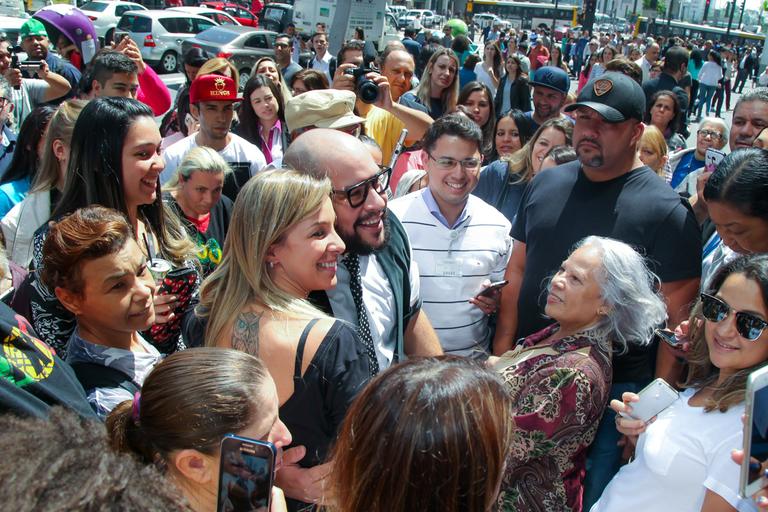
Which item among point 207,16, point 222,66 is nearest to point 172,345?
point 222,66

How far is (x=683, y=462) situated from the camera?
78.4 inches

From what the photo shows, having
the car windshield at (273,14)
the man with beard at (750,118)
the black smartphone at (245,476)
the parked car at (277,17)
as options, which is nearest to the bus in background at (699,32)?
the parked car at (277,17)

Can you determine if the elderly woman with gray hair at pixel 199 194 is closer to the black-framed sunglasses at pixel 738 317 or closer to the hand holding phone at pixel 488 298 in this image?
the hand holding phone at pixel 488 298

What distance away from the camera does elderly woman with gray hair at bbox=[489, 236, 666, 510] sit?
215cm

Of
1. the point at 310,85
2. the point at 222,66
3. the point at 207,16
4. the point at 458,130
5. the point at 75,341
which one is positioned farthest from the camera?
the point at 207,16

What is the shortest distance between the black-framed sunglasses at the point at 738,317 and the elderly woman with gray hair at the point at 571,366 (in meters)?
0.28

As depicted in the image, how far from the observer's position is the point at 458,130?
331cm

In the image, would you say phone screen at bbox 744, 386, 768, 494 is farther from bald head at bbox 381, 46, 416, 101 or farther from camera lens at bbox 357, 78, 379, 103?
bald head at bbox 381, 46, 416, 101

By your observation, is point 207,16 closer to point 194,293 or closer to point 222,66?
point 222,66

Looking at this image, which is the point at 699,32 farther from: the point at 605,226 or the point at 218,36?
the point at 605,226

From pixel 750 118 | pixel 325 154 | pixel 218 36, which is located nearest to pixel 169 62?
pixel 218 36

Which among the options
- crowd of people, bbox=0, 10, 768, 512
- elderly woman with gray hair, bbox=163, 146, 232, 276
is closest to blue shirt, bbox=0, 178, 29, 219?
crowd of people, bbox=0, 10, 768, 512

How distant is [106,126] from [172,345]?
97 centimetres

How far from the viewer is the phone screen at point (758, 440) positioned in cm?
152
